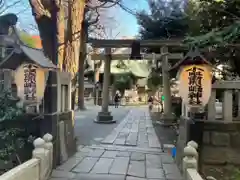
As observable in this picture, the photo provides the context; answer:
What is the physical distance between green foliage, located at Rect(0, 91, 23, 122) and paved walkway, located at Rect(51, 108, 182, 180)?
145 cm

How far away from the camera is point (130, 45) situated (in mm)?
12805

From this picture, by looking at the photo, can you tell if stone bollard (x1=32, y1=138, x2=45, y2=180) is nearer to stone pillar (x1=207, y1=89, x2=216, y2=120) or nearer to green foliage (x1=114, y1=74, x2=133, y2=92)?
stone pillar (x1=207, y1=89, x2=216, y2=120)

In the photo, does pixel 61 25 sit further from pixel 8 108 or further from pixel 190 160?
pixel 190 160

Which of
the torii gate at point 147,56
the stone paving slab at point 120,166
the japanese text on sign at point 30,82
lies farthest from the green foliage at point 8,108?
the torii gate at point 147,56

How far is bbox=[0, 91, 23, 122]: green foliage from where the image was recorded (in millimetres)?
5896

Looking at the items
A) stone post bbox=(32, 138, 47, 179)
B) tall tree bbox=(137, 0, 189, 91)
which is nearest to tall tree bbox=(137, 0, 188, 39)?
tall tree bbox=(137, 0, 189, 91)

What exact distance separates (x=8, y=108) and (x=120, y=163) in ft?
8.94

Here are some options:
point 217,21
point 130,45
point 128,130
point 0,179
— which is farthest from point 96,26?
point 0,179

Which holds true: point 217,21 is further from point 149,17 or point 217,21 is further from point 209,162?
point 149,17

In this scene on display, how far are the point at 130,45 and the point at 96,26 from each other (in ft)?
25.5

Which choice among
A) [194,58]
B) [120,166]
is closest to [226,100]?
[194,58]

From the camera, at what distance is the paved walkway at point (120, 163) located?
562 cm

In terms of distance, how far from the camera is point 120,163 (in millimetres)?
6527

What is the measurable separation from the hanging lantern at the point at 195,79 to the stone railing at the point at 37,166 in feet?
9.12
